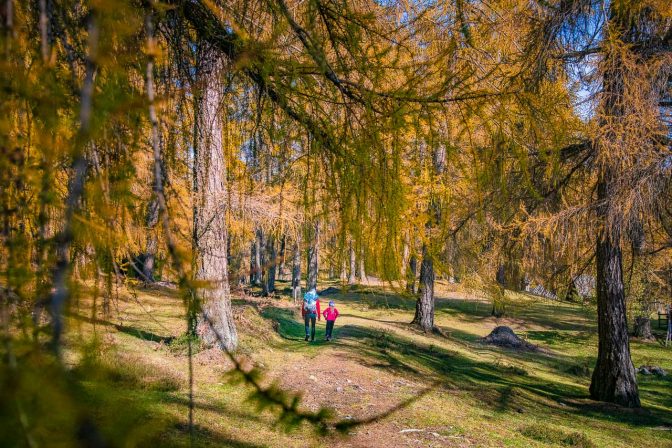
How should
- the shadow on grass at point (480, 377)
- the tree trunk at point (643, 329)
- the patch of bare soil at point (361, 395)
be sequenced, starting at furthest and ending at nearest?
the tree trunk at point (643, 329)
the shadow on grass at point (480, 377)
the patch of bare soil at point (361, 395)

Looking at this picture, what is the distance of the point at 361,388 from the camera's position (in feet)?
23.6

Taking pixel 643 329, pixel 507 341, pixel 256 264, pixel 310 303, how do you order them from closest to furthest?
pixel 310 303 → pixel 507 341 → pixel 256 264 → pixel 643 329

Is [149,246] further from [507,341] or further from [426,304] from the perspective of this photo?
[507,341]

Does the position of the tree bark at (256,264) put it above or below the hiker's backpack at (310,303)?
above

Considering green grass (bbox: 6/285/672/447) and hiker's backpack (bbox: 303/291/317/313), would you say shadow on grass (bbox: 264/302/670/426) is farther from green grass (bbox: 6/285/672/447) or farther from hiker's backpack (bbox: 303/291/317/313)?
hiker's backpack (bbox: 303/291/317/313)

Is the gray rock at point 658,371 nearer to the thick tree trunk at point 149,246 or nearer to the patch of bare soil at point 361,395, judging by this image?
the patch of bare soil at point 361,395

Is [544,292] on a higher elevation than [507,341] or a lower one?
higher

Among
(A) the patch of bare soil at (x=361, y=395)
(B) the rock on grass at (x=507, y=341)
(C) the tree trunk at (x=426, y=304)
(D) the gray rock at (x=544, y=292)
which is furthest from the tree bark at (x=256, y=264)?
(B) the rock on grass at (x=507, y=341)

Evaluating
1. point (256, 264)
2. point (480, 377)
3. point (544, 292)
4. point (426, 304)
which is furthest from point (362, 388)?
point (544, 292)

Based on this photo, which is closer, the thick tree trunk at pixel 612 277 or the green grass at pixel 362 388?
the green grass at pixel 362 388

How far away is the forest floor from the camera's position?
2246mm

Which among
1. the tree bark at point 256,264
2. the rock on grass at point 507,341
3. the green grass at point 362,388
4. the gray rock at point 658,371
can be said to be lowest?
the gray rock at point 658,371

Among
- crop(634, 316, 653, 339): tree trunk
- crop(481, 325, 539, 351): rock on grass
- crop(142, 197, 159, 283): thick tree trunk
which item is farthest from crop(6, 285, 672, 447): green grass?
crop(634, 316, 653, 339): tree trunk

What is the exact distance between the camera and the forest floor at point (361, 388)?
225cm
